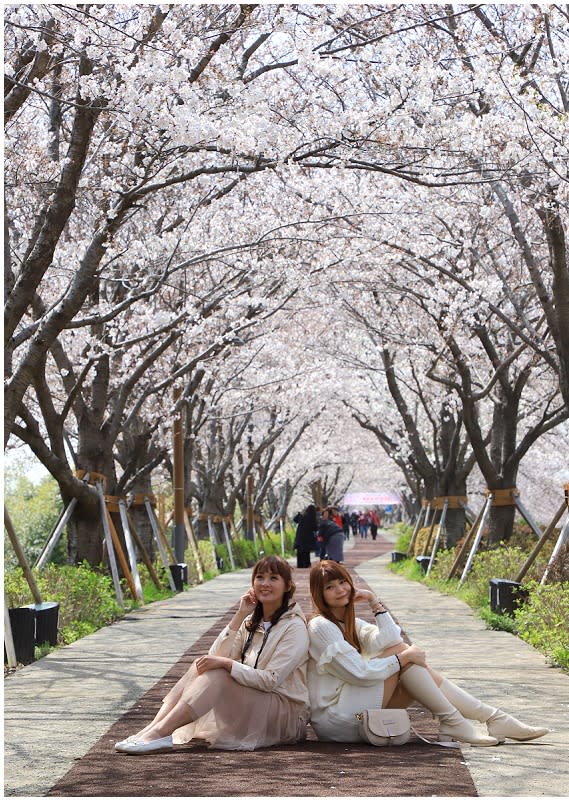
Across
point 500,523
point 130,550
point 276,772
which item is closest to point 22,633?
point 276,772

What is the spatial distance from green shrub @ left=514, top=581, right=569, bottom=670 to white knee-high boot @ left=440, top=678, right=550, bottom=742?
10.9ft

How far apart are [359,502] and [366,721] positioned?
91280mm

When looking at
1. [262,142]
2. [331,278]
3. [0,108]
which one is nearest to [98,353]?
[331,278]

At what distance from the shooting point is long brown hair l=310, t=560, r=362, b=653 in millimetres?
6160

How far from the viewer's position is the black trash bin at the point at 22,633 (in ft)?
32.3

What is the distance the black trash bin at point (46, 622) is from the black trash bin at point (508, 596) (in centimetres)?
534

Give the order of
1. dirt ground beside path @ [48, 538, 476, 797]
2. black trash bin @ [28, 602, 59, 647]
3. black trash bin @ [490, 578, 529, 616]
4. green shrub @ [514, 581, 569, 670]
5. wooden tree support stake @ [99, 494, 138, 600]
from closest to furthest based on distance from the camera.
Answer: dirt ground beside path @ [48, 538, 476, 797]
green shrub @ [514, 581, 569, 670]
black trash bin @ [28, 602, 59, 647]
black trash bin @ [490, 578, 529, 616]
wooden tree support stake @ [99, 494, 138, 600]

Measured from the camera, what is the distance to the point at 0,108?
7.23 meters

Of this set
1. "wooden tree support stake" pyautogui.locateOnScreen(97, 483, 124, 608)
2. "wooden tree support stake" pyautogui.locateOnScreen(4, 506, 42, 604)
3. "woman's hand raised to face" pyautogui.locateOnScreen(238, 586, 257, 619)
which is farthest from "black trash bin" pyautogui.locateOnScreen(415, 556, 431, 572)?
"woman's hand raised to face" pyautogui.locateOnScreen(238, 586, 257, 619)

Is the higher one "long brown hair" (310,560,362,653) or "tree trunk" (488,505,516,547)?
"tree trunk" (488,505,516,547)

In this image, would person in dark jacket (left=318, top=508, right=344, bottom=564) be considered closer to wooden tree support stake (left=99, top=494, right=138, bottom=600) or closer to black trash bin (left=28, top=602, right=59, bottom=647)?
wooden tree support stake (left=99, top=494, right=138, bottom=600)

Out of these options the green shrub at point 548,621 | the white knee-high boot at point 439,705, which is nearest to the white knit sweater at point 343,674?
the white knee-high boot at point 439,705

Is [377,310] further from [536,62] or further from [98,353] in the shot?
[536,62]

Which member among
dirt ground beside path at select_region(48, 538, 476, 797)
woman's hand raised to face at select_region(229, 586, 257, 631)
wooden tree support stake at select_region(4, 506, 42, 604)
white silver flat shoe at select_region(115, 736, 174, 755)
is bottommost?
dirt ground beside path at select_region(48, 538, 476, 797)
